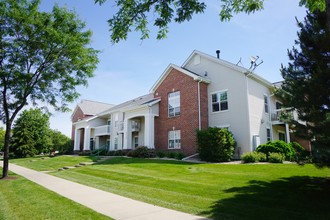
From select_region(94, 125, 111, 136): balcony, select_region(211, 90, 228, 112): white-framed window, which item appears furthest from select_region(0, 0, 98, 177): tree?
select_region(94, 125, 111, 136): balcony

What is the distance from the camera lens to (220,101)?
70.6ft

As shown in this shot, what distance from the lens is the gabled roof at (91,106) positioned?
42188 mm

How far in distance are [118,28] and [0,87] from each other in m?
11.3

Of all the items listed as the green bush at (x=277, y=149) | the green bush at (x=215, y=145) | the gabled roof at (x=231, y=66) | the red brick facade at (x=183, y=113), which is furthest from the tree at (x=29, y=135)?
the green bush at (x=277, y=149)

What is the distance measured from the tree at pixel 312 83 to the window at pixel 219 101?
11793 millimetres

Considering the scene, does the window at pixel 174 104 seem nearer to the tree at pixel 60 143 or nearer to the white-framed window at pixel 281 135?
the white-framed window at pixel 281 135

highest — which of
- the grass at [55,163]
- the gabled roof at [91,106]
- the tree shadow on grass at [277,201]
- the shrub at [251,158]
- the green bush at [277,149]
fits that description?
the gabled roof at [91,106]

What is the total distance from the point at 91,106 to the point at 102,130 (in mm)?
11587

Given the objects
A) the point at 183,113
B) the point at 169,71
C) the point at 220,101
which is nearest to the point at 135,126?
the point at 183,113

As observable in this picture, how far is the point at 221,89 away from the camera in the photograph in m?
21.5

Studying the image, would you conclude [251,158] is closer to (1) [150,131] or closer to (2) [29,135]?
(1) [150,131]

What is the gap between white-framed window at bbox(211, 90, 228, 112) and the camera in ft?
69.4

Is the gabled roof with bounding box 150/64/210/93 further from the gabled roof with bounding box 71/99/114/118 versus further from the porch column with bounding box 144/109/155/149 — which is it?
the gabled roof with bounding box 71/99/114/118

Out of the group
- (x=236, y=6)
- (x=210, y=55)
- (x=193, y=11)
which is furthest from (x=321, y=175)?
(x=210, y=55)
